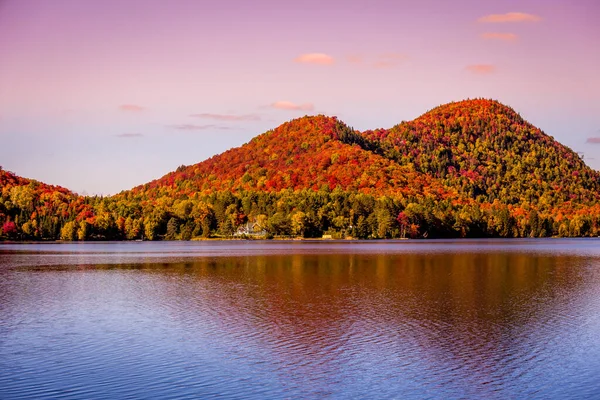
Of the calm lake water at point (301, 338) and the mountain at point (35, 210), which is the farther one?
the mountain at point (35, 210)

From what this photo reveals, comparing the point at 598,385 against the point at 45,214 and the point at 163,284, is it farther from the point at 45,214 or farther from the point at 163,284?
the point at 45,214

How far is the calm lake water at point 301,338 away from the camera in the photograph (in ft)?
62.8

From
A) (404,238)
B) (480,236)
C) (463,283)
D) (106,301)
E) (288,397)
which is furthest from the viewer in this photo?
(480,236)

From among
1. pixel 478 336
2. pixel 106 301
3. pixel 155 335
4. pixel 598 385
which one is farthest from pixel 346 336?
pixel 106 301

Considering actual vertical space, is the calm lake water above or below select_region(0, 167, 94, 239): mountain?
below

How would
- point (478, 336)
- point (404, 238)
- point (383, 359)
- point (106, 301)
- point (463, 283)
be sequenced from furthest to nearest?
point (404, 238) → point (463, 283) → point (106, 301) → point (478, 336) → point (383, 359)

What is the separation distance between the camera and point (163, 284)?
1839 inches

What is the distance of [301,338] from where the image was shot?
25.9 meters

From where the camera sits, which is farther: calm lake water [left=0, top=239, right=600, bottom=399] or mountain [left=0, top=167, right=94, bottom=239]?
mountain [left=0, top=167, right=94, bottom=239]

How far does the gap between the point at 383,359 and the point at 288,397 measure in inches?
213

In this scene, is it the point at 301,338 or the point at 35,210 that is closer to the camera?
the point at 301,338

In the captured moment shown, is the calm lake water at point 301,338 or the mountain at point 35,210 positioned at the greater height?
the mountain at point 35,210

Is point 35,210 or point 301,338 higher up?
point 35,210

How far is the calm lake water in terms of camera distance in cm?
1914
